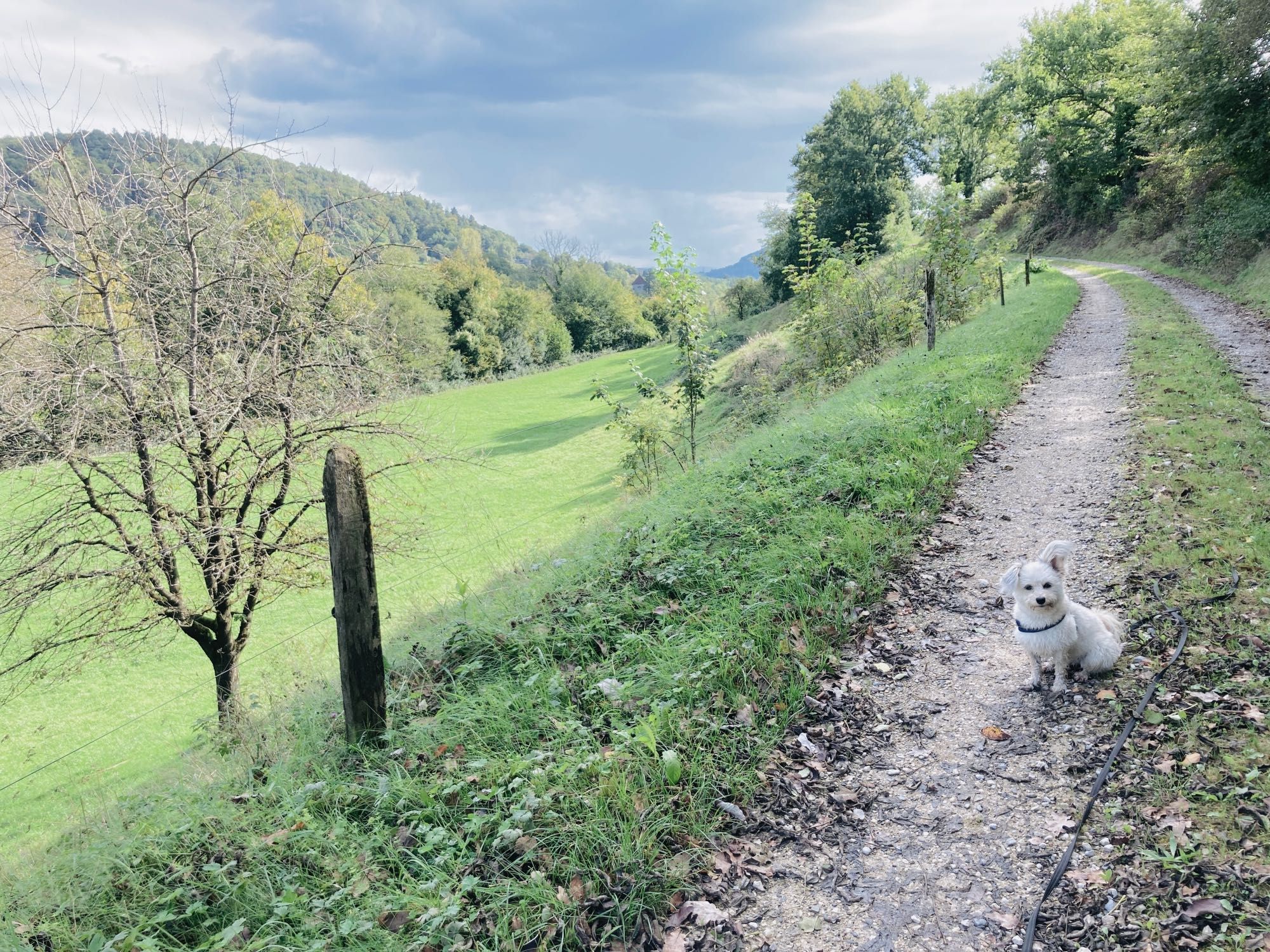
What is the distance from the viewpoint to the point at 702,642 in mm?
5102

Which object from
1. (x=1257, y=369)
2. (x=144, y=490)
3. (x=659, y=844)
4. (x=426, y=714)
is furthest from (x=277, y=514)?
(x=1257, y=369)

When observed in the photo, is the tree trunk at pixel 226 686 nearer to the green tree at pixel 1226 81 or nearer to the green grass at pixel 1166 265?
the green grass at pixel 1166 265

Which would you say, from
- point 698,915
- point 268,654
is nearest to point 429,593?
point 268,654

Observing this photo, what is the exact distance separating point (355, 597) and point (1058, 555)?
441 centimetres

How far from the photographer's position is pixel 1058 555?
416cm

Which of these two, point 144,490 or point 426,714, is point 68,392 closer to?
point 144,490

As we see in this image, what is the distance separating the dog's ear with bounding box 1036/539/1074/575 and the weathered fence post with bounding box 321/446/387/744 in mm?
4206

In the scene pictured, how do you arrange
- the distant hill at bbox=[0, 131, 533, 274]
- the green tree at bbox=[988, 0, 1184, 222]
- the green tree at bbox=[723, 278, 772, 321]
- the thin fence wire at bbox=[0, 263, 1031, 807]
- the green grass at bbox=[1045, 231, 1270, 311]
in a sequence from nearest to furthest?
the thin fence wire at bbox=[0, 263, 1031, 807]
the distant hill at bbox=[0, 131, 533, 274]
the green grass at bbox=[1045, 231, 1270, 311]
the green tree at bbox=[988, 0, 1184, 222]
the green tree at bbox=[723, 278, 772, 321]

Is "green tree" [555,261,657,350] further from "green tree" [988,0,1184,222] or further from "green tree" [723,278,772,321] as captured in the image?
"green tree" [988,0,1184,222]

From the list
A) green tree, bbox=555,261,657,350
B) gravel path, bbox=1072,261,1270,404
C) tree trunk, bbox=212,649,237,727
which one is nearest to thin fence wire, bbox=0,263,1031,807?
tree trunk, bbox=212,649,237,727

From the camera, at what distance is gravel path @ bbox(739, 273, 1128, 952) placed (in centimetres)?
315

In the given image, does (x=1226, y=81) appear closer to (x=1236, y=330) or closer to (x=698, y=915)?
(x=1236, y=330)

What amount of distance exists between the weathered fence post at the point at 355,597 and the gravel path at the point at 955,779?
267cm

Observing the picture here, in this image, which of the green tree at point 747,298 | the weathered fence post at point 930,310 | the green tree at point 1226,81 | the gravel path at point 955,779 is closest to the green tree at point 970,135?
the green tree at point 747,298
